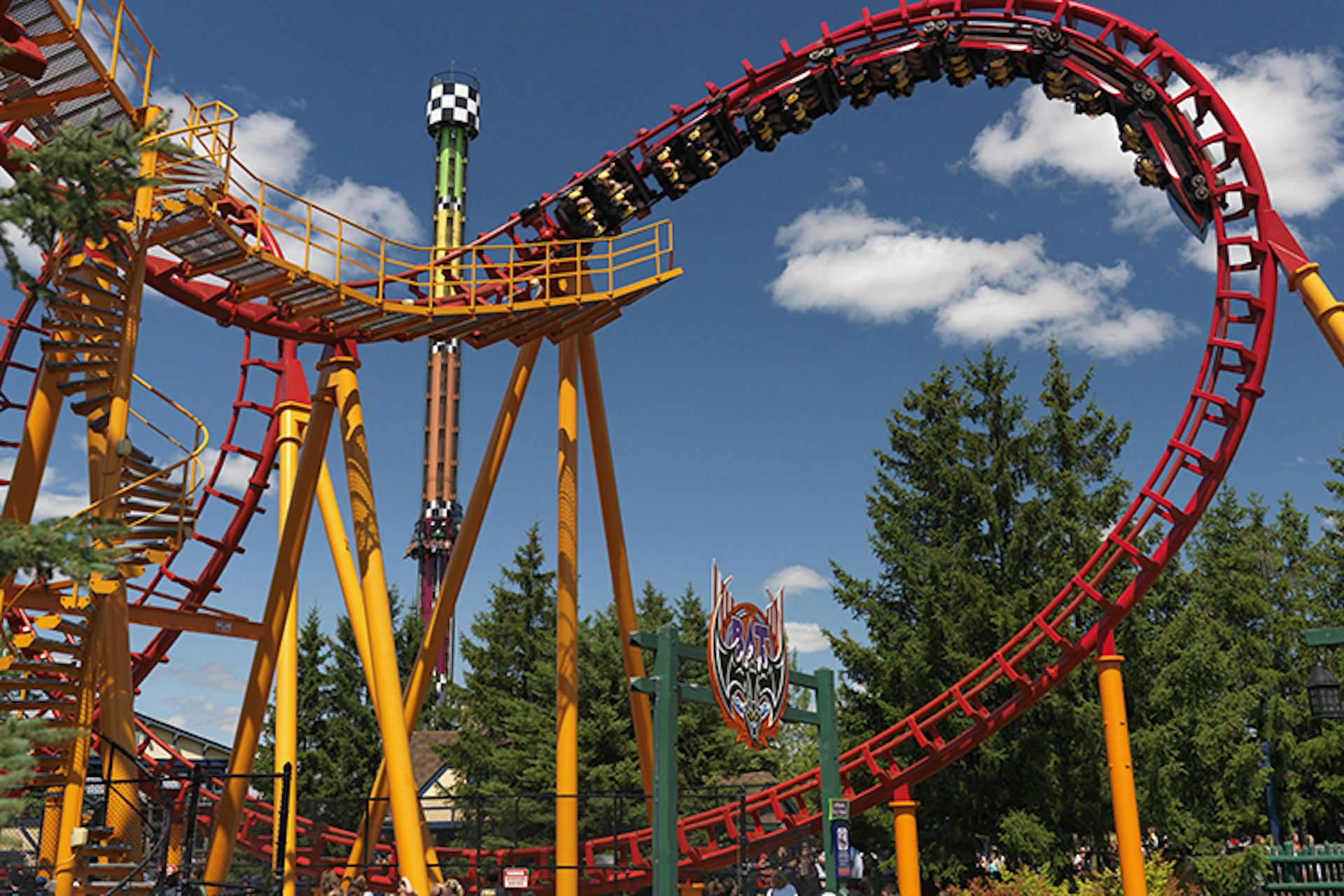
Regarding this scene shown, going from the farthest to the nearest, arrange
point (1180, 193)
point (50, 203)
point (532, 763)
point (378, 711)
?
1. point (532, 763)
2. point (1180, 193)
3. point (378, 711)
4. point (50, 203)

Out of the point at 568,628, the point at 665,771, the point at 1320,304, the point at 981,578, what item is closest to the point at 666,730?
the point at 665,771

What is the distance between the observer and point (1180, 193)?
660 inches

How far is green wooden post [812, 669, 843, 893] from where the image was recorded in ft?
42.3

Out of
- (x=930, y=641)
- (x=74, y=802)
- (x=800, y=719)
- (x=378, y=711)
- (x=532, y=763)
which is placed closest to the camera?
(x=74, y=802)

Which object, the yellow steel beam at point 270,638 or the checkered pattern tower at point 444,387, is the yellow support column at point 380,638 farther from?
the checkered pattern tower at point 444,387

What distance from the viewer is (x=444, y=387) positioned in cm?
5553

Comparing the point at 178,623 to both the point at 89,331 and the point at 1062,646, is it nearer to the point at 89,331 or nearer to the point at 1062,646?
the point at 89,331

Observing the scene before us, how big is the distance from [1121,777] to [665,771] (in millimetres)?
8603

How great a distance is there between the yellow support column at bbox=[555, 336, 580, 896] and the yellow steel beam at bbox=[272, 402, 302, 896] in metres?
3.34

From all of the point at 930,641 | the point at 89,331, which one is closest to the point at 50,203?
the point at 89,331

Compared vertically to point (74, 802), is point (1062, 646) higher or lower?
higher

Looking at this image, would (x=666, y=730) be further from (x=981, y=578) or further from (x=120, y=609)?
(x=981, y=578)

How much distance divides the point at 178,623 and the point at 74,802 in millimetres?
3447

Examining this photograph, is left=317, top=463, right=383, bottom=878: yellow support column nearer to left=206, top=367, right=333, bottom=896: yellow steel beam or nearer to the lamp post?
left=206, top=367, right=333, bottom=896: yellow steel beam
